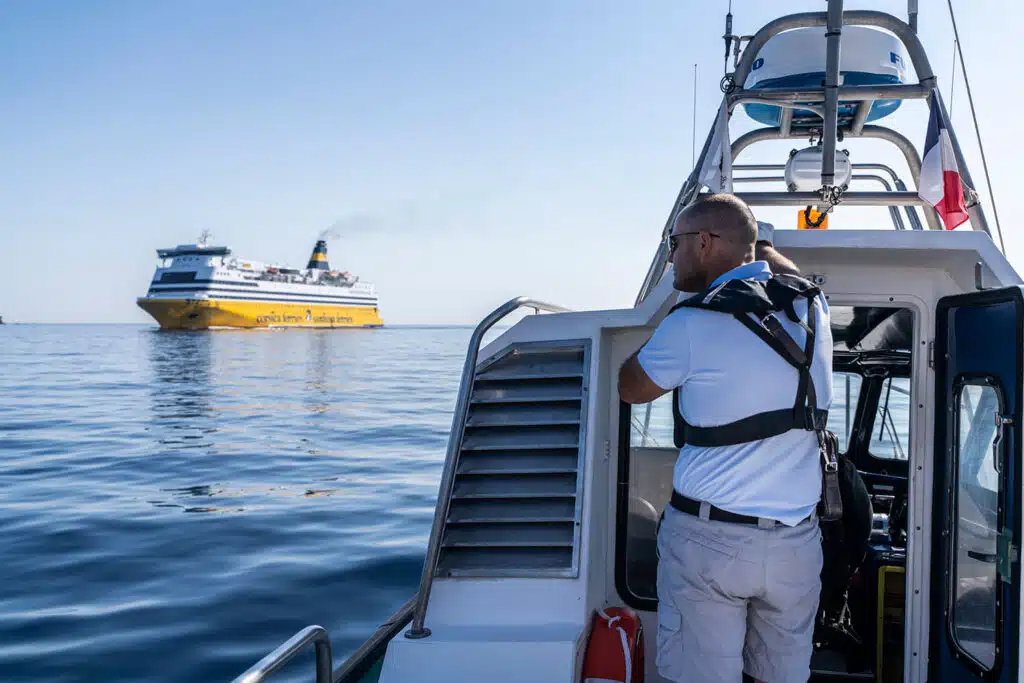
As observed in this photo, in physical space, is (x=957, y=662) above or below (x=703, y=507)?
below

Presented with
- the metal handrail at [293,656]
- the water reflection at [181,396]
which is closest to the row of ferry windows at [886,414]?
the metal handrail at [293,656]

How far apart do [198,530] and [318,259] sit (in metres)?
84.7

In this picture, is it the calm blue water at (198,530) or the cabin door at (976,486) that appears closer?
the cabin door at (976,486)

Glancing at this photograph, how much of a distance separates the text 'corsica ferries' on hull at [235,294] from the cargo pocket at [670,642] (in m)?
74.3

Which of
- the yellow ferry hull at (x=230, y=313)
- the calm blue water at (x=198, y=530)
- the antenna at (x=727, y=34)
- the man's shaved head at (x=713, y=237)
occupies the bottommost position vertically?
the calm blue water at (x=198, y=530)

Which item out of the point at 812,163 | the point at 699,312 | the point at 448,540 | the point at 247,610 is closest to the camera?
the point at 699,312

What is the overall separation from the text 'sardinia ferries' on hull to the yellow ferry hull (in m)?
73.0

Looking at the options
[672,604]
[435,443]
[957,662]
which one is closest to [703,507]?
[672,604]

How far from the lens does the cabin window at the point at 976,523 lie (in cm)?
258

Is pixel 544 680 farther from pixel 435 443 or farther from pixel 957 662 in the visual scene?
pixel 435 443

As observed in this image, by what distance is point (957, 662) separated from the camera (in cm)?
272

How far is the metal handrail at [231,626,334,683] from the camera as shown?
173 centimetres

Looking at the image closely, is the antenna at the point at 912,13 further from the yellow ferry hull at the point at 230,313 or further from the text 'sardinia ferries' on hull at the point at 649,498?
the yellow ferry hull at the point at 230,313

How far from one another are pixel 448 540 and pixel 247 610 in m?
4.04
